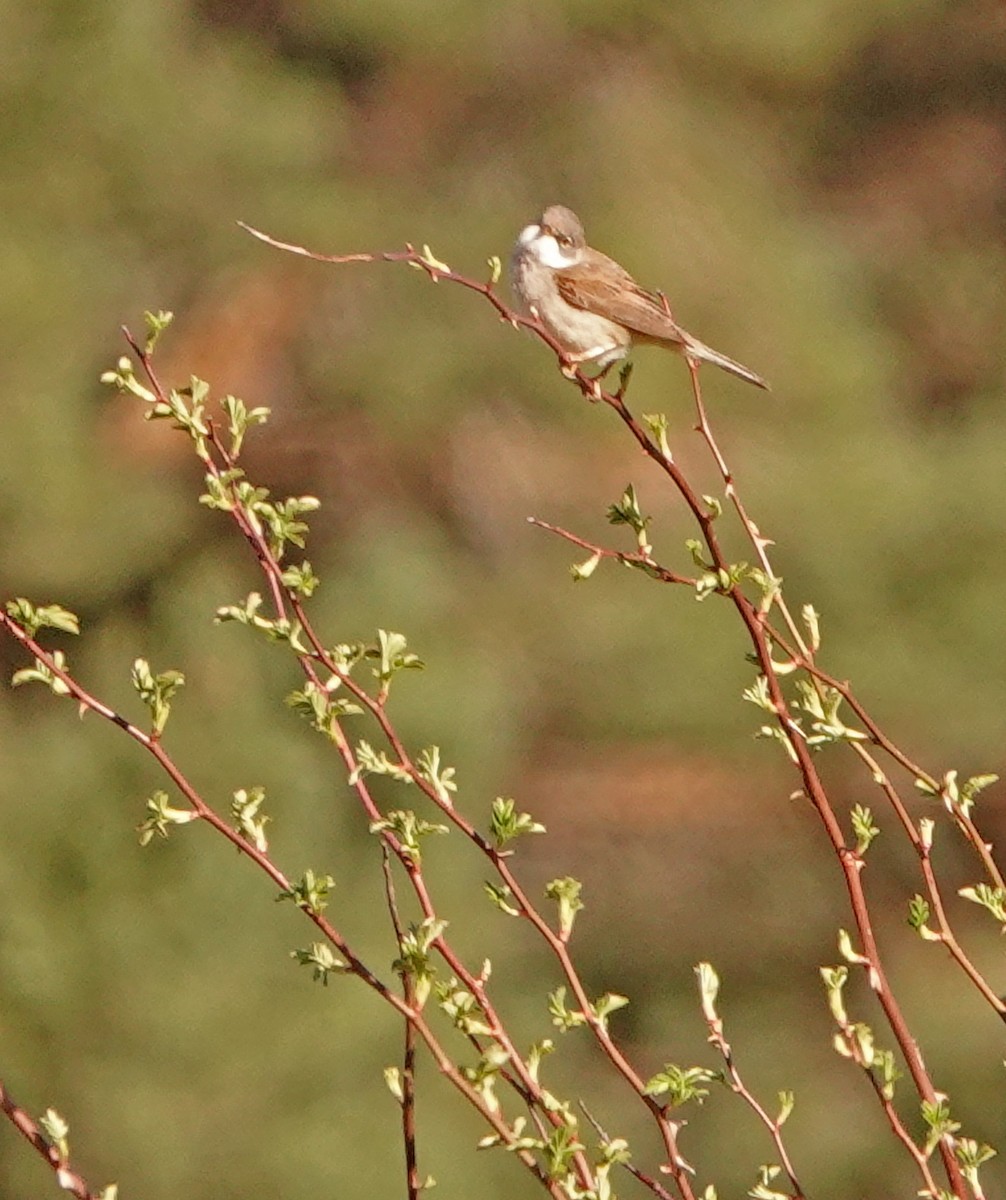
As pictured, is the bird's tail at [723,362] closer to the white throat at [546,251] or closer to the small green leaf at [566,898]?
the white throat at [546,251]

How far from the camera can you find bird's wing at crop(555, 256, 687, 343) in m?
3.60

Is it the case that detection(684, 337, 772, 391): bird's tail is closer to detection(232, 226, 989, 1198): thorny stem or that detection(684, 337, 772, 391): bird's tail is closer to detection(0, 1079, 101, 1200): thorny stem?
detection(232, 226, 989, 1198): thorny stem

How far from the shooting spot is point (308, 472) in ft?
34.6

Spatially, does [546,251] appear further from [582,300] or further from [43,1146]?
[43,1146]

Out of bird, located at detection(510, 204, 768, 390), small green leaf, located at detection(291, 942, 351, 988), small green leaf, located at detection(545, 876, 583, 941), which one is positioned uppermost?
bird, located at detection(510, 204, 768, 390)

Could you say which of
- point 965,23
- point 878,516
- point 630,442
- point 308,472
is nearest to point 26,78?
point 308,472

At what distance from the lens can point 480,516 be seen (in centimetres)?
1113

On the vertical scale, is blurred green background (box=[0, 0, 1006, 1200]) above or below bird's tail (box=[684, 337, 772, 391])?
above

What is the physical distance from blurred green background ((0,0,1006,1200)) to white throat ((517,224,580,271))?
270cm

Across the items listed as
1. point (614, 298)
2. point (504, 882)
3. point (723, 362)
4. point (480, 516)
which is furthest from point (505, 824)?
point (480, 516)

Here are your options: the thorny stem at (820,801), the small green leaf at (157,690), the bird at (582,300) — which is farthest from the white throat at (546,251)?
the small green leaf at (157,690)

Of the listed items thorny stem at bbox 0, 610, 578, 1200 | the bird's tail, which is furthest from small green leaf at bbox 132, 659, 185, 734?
the bird's tail

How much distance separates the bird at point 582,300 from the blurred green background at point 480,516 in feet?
8.91

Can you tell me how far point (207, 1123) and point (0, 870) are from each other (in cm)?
88
